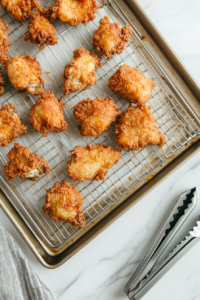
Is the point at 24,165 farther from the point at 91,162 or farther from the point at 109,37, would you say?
the point at 109,37

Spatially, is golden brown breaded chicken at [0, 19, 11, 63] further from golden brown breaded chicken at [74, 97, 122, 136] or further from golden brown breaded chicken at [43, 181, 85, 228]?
golden brown breaded chicken at [43, 181, 85, 228]

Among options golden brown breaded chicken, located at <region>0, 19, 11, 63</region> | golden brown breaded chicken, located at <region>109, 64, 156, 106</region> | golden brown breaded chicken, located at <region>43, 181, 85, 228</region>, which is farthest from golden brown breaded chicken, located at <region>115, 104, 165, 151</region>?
golden brown breaded chicken, located at <region>0, 19, 11, 63</region>

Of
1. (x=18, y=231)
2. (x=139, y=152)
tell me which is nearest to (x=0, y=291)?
(x=18, y=231)

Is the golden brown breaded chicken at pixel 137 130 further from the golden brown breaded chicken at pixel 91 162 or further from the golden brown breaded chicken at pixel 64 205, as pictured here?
the golden brown breaded chicken at pixel 64 205

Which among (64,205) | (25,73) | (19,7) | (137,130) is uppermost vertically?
(19,7)

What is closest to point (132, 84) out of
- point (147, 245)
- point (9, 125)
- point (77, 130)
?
point (77, 130)

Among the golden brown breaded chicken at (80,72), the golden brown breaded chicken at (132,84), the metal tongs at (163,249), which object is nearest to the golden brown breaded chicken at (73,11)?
the golden brown breaded chicken at (80,72)

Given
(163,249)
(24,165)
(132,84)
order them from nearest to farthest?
(24,165), (132,84), (163,249)
